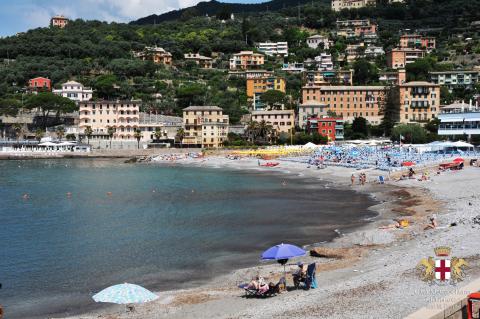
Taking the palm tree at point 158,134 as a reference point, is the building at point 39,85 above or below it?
above

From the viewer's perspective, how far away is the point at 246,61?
141500 mm

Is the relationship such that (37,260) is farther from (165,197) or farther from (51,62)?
(51,62)

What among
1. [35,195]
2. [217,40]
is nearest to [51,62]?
[217,40]

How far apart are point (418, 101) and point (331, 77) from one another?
29.6 m

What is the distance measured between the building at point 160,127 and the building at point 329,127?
73.1ft

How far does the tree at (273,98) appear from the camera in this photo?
11094 cm

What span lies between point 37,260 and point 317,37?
142m


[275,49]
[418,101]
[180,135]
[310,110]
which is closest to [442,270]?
[180,135]

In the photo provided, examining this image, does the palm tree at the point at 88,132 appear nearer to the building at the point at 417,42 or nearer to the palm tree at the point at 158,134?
the palm tree at the point at 158,134

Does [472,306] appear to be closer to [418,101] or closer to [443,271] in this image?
[443,271]

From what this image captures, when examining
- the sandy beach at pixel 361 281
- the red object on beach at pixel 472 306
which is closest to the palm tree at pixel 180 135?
the sandy beach at pixel 361 281

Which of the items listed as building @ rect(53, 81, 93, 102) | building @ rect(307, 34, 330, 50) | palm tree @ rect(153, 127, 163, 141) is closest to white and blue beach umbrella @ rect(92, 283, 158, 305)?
palm tree @ rect(153, 127, 163, 141)

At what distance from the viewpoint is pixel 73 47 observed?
5758 inches

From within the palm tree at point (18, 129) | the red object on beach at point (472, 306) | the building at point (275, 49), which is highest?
the building at point (275, 49)
